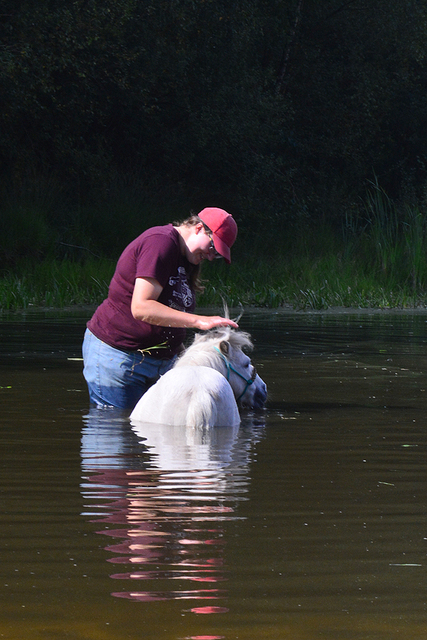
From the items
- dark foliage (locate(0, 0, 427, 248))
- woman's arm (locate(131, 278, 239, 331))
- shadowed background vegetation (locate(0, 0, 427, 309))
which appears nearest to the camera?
woman's arm (locate(131, 278, 239, 331))

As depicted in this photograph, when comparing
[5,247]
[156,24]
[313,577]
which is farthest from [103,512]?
[156,24]

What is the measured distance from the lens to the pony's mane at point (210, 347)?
20.8 feet

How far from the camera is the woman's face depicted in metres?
6.45

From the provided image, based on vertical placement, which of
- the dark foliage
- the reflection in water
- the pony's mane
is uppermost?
the dark foliage

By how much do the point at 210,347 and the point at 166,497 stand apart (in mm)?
2191

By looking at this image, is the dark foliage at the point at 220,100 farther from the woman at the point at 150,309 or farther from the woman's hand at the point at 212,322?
the woman's hand at the point at 212,322

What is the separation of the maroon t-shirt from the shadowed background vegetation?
8761 millimetres

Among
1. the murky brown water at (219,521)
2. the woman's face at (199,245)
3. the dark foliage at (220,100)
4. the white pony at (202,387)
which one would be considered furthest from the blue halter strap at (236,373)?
the dark foliage at (220,100)

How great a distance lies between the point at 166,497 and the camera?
438cm

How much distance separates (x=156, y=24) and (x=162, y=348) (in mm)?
16141

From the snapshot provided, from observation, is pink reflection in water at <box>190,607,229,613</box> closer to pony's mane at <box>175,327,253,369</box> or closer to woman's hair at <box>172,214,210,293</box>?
pony's mane at <box>175,327,253,369</box>

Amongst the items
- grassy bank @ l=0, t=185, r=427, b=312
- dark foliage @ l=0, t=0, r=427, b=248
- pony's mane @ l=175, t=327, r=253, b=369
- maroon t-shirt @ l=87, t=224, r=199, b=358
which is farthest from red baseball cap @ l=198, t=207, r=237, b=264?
dark foliage @ l=0, t=0, r=427, b=248

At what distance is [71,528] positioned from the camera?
3859mm

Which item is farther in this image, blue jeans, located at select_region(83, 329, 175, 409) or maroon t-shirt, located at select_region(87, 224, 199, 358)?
blue jeans, located at select_region(83, 329, 175, 409)
